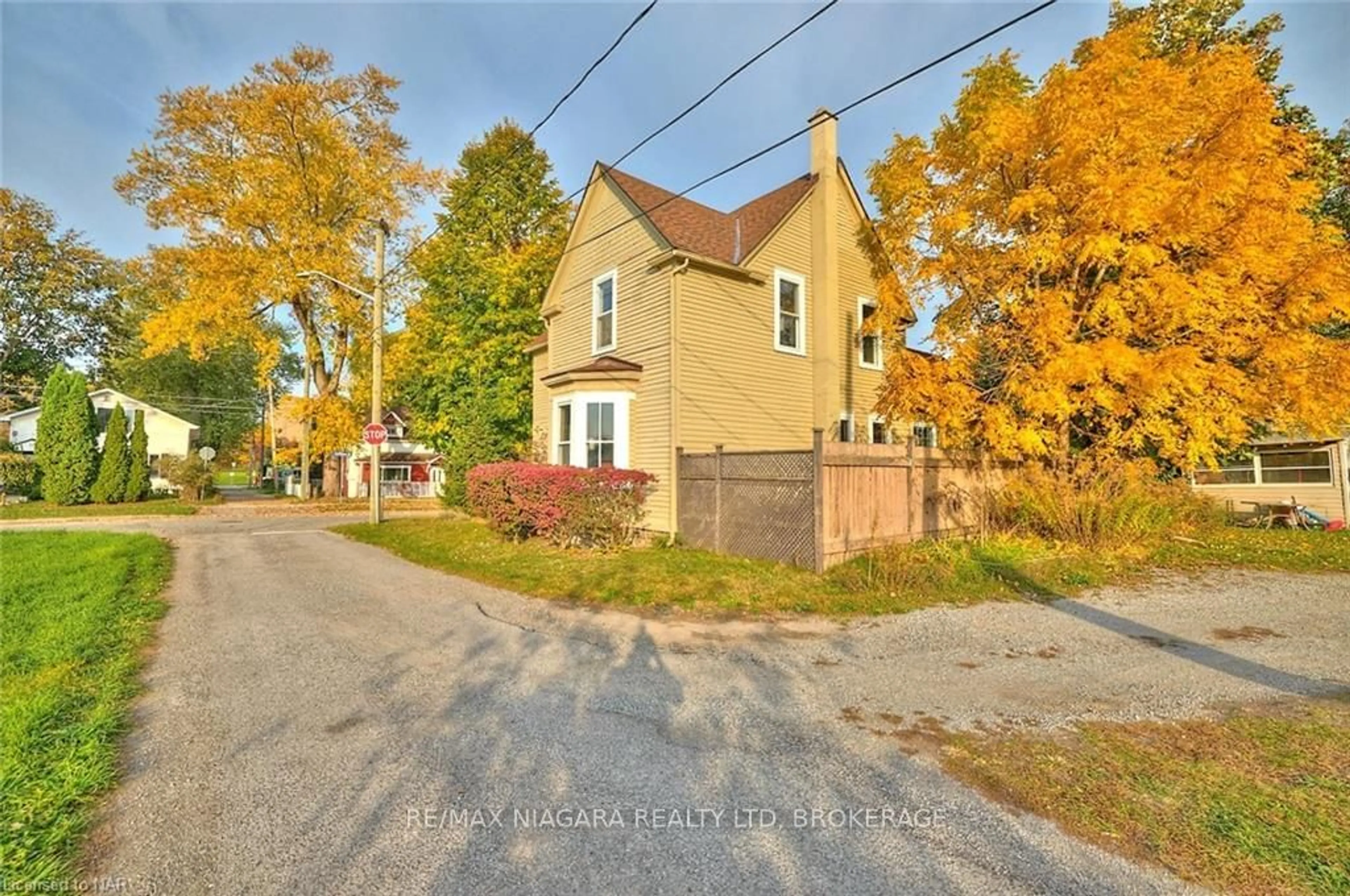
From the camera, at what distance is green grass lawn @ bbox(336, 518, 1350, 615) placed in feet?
23.9

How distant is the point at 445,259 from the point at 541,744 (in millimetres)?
22017

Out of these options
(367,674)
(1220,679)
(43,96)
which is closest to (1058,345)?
(1220,679)

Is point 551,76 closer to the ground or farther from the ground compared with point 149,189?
closer to the ground

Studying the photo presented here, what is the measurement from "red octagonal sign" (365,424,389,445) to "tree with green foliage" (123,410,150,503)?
15.0 m

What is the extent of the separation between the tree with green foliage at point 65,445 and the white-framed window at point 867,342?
1118 inches

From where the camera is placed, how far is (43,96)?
903cm

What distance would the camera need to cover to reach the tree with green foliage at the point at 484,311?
20.1 meters

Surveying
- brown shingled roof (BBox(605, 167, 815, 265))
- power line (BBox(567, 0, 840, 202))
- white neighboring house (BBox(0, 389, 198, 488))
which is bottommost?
white neighboring house (BBox(0, 389, 198, 488))

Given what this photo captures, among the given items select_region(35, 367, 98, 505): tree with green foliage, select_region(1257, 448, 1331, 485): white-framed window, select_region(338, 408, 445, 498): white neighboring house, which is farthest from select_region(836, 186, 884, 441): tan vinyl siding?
select_region(338, 408, 445, 498): white neighboring house

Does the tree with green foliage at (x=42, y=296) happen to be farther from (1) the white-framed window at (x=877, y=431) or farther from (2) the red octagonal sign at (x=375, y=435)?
(1) the white-framed window at (x=877, y=431)

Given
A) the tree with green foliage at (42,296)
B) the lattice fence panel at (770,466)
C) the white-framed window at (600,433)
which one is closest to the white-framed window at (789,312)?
the white-framed window at (600,433)

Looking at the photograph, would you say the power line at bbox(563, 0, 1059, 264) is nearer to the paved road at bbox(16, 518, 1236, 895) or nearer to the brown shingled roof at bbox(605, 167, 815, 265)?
the brown shingled roof at bbox(605, 167, 815, 265)

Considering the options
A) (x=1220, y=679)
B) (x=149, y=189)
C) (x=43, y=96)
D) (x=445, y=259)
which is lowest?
(x=1220, y=679)

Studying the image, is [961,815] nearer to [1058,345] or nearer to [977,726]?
[977,726]
